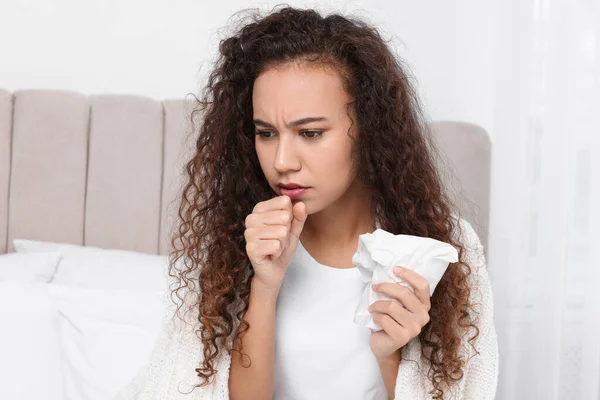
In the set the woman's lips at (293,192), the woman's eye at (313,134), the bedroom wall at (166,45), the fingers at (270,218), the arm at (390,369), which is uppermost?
the bedroom wall at (166,45)

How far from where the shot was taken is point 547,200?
2092 mm

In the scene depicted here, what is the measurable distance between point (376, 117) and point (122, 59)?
119cm

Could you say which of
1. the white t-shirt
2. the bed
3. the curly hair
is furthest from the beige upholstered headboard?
the white t-shirt

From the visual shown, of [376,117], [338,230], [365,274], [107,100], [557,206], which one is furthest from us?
[107,100]

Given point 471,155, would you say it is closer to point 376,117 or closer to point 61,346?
point 376,117

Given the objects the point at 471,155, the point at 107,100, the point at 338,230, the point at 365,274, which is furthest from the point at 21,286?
the point at 471,155

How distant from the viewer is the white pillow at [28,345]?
1695 mm

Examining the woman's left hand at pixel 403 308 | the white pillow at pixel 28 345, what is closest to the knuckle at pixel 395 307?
the woman's left hand at pixel 403 308

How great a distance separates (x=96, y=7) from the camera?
233 cm

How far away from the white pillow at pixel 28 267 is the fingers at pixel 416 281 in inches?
45.3

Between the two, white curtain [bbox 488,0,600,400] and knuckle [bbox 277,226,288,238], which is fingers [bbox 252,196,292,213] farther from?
white curtain [bbox 488,0,600,400]

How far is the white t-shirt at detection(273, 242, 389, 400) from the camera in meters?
1.45

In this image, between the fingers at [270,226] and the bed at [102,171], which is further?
the bed at [102,171]

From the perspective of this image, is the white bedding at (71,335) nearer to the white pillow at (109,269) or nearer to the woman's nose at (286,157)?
the white pillow at (109,269)
